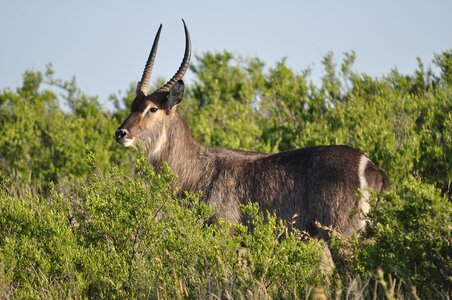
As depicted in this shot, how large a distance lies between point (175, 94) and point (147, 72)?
772mm

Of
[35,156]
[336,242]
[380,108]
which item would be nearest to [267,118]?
[380,108]

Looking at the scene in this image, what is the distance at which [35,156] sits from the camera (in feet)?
50.0

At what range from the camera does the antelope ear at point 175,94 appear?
934 centimetres

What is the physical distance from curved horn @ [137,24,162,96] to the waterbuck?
0.5 inches

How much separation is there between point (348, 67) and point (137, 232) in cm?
930

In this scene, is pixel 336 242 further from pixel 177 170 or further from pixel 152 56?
pixel 152 56

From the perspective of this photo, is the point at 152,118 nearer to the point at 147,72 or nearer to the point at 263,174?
the point at 147,72

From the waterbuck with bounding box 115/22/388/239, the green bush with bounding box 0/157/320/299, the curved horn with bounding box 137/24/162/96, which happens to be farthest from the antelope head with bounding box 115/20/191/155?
the green bush with bounding box 0/157/320/299

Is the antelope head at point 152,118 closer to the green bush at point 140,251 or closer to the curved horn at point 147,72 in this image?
the curved horn at point 147,72

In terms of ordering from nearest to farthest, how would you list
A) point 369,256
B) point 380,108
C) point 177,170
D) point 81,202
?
point 369,256 → point 81,202 → point 177,170 → point 380,108

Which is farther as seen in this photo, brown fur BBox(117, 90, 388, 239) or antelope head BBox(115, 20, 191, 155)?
antelope head BBox(115, 20, 191, 155)

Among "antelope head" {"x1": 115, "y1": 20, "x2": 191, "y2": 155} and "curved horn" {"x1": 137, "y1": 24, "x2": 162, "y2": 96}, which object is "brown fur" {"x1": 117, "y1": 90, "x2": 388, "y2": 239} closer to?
"antelope head" {"x1": 115, "y1": 20, "x2": 191, "y2": 155}

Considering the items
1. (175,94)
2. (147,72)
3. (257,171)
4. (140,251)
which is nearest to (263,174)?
(257,171)

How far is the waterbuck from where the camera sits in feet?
26.8
